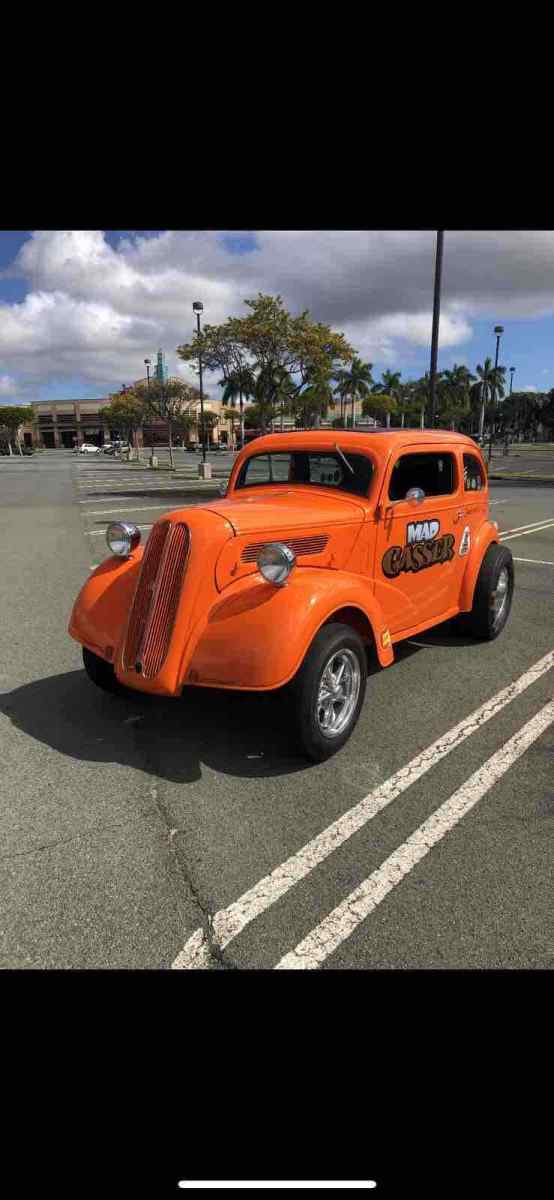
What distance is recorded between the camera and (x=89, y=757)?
358 centimetres

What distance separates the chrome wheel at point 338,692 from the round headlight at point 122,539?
163cm

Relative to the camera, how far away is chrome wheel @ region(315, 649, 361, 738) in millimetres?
3498

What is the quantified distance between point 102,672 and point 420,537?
2438 mm

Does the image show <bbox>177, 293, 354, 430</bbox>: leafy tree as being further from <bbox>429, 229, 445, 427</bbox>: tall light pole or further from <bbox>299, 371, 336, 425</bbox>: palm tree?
<bbox>429, 229, 445, 427</bbox>: tall light pole

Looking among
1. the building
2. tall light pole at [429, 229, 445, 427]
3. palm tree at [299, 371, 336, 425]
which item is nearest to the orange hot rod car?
tall light pole at [429, 229, 445, 427]

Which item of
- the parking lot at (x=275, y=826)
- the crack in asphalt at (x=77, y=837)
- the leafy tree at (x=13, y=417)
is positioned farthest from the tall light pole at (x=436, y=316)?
the leafy tree at (x=13, y=417)

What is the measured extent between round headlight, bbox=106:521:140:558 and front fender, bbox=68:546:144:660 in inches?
3.5

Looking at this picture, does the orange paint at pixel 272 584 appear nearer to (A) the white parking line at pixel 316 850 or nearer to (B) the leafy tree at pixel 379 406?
(A) the white parking line at pixel 316 850

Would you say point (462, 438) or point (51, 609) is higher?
point (462, 438)

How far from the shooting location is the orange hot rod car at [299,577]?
327cm
